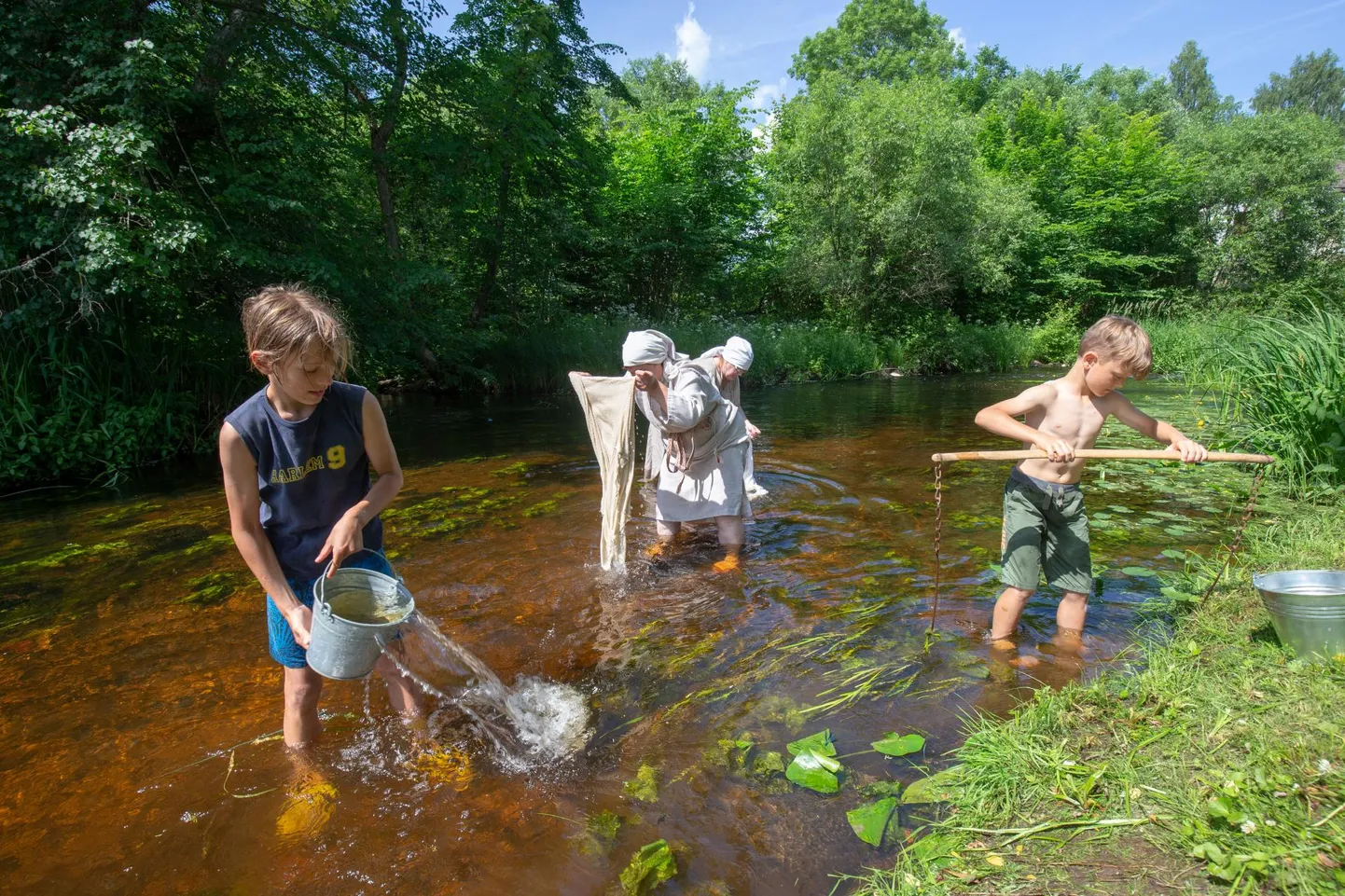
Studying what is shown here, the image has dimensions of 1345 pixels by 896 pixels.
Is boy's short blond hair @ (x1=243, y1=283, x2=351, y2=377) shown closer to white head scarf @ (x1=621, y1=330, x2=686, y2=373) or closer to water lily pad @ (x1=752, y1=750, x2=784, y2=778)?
water lily pad @ (x1=752, y1=750, x2=784, y2=778)

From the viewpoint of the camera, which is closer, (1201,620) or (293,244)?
(1201,620)

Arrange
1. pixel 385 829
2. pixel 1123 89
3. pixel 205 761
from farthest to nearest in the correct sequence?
pixel 1123 89
pixel 205 761
pixel 385 829

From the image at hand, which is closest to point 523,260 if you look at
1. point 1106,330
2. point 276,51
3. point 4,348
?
point 276,51

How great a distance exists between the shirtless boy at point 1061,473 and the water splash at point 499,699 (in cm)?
232

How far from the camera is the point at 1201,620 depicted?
3.72m

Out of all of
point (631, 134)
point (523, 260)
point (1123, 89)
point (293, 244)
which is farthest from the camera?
point (1123, 89)

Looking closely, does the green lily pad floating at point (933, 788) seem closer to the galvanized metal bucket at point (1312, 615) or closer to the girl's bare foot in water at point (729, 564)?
the galvanized metal bucket at point (1312, 615)

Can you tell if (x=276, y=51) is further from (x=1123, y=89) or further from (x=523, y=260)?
(x=1123, y=89)

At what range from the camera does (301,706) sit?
9.64 ft

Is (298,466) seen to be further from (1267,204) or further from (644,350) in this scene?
(1267,204)

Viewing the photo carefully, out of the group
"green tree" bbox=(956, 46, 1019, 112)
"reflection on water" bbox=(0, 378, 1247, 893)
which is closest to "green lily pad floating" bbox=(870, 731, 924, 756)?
"reflection on water" bbox=(0, 378, 1247, 893)

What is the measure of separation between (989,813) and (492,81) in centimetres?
1478

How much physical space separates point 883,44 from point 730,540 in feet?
177

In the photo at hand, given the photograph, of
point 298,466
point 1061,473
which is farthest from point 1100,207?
point 298,466
